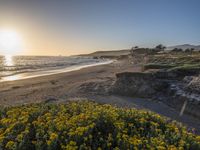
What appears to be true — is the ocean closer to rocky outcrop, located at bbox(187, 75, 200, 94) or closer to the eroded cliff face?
the eroded cliff face

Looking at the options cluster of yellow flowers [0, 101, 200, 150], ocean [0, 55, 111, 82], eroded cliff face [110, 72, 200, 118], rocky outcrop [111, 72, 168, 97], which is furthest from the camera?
ocean [0, 55, 111, 82]

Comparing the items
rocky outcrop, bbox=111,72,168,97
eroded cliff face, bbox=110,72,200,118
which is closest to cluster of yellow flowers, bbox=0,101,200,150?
eroded cliff face, bbox=110,72,200,118

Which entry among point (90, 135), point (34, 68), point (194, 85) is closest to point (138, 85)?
point (194, 85)

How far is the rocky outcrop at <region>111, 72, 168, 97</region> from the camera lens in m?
11.5

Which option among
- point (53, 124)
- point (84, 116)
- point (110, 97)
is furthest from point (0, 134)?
point (110, 97)

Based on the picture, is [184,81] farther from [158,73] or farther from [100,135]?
[100,135]

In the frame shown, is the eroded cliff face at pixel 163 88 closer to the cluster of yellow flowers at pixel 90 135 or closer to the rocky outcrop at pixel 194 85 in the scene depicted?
the rocky outcrop at pixel 194 85

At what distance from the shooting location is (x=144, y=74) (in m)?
12.2

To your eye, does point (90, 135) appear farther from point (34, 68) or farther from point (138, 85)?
point (34, 68)

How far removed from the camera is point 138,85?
466 inches

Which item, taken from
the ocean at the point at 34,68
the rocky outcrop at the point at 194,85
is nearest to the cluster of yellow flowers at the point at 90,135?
the rocky outcrop at the point at 194,85

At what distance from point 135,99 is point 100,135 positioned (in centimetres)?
656

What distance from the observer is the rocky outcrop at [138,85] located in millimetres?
11453

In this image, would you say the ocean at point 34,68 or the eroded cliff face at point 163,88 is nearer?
the eroded cliff face at point 163,88
